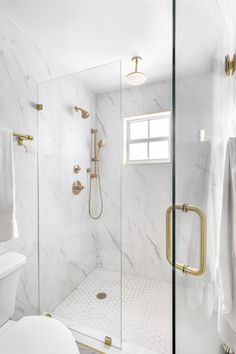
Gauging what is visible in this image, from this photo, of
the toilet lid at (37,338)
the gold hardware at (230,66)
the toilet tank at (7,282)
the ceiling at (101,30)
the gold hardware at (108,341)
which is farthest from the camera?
the gold hardware at (108,341)

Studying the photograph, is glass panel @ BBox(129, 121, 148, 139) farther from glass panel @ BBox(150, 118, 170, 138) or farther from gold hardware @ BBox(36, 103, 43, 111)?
gold hardware @ BBox(36, 103, 43, 111)

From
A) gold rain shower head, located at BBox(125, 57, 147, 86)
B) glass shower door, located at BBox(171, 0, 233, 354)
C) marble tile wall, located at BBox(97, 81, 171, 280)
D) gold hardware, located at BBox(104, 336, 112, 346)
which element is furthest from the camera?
marble tile wall, located at BBox(97, 81, 171, 280)

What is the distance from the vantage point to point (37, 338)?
3.44 ft

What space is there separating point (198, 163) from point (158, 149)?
1.74 metres

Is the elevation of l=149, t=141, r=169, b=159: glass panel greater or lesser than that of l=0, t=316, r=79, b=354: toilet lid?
greater

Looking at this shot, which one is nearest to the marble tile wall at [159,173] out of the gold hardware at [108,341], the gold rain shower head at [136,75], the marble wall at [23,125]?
the gold rain shower head at [136,75]

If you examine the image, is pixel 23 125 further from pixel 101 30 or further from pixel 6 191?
pixel 101 30

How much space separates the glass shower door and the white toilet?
684 millimetres

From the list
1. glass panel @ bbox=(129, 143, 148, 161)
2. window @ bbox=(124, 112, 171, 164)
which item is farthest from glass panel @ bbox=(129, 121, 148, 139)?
glass panel @ bbox=(129, 143, 148, 161)

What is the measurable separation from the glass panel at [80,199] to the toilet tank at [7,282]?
47 cm

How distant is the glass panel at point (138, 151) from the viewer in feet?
8.17

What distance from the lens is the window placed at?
95.3 inches

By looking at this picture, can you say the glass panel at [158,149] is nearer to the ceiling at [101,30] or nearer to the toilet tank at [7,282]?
the ceiling at [101,30]

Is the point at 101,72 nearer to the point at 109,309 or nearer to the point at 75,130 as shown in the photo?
the point at 75,130
